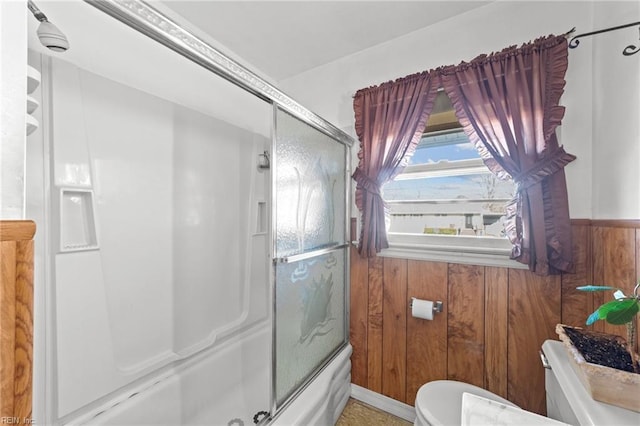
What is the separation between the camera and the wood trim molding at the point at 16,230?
17.2 inches

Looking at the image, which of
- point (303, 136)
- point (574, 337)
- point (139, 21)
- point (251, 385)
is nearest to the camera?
point (139, 21)

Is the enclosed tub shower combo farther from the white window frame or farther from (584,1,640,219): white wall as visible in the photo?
(584,1,640,219): white wall

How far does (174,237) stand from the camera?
4.86ft

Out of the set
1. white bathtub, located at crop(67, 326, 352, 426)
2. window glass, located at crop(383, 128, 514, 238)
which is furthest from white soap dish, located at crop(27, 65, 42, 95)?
window glass, located at crop(383, 128, 514, 238)

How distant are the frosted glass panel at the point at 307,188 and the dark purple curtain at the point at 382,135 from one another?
170 mm

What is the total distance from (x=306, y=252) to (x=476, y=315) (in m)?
1.05

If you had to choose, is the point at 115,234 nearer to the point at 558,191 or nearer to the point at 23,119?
the point at 23,119

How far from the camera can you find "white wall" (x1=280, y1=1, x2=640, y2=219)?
103 cm

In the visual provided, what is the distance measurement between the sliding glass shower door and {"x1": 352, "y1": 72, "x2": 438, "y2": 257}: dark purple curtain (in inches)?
7.6

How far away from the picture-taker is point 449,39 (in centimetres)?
159

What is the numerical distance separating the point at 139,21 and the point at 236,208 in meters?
1.24

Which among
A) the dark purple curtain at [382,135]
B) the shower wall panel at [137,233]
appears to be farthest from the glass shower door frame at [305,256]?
the shower wall panel at [137,233]

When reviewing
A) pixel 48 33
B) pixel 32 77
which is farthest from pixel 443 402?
pixel 48 33

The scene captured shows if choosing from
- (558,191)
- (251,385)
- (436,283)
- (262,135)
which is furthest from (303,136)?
(251,385)
